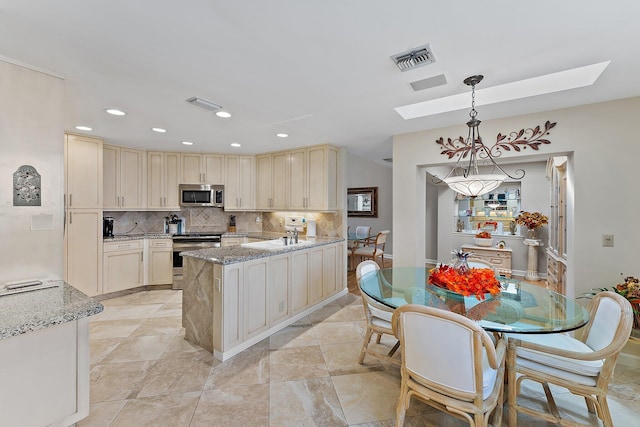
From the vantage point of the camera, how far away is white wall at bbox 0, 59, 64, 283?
5.76 feet

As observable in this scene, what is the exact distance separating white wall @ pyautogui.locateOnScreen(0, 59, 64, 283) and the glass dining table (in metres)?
2.34

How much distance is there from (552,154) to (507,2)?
7.03 feet

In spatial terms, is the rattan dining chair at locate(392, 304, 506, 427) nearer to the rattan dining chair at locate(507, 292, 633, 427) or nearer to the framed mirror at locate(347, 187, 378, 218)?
the rattan dining chair at locate(507, 292, 633, 427)

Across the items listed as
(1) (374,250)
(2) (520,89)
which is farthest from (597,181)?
(1) (374,250)

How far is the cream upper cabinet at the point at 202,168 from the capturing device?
16.2 ft

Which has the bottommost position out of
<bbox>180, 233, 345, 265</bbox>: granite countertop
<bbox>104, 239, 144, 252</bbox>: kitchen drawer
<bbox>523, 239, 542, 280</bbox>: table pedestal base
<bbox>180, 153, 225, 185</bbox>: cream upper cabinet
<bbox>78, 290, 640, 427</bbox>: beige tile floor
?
<bbox>78, 290, 640, 427</bbox>: beige tile floor

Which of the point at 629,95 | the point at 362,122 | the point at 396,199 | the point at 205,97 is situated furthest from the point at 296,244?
the point at 629,95

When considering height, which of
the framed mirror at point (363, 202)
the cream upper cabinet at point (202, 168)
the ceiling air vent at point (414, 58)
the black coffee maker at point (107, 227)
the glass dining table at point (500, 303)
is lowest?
the glass dining table at point (500, 303)

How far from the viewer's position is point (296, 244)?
369 centimetres

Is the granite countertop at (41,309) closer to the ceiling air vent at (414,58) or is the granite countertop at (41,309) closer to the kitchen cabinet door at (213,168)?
the ceiling air vent at (414,58)

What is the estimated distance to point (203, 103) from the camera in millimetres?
2625

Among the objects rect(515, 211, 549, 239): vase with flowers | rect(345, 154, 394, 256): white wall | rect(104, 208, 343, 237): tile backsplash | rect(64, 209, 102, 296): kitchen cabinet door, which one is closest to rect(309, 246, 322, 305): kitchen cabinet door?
rect(104, 208, 343, 237): tile backsplash

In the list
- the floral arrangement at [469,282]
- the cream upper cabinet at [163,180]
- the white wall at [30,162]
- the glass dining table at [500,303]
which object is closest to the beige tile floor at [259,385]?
the glass dining table at [500,303]

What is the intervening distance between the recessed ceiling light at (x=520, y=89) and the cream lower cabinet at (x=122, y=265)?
Answer: 445 centimetres
